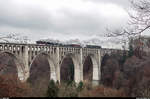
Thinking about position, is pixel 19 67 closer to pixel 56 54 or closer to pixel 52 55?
pixel 52 55

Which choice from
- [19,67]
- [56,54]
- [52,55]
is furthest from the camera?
[56,54]

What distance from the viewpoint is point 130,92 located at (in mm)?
24344

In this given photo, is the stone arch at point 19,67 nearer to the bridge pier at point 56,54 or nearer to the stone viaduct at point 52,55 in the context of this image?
the stone viaduct at point 52,55

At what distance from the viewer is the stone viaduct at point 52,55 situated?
2116cm

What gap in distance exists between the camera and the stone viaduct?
21.2 metres

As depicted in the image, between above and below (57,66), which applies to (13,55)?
above

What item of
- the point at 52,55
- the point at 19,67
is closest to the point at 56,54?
the point at 52,55

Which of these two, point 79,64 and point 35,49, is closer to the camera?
point 35,49

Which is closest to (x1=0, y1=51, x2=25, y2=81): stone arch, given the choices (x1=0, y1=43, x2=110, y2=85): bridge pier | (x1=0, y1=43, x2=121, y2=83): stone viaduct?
(x1=0, y1=43, x2=121, y2=83): stone viaduct

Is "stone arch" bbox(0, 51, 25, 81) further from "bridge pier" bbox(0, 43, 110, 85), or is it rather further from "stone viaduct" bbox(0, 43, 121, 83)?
"bridge pier" bbox(0, 43, 110, 85)

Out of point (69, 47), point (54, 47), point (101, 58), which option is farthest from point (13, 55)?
point (101, 58)

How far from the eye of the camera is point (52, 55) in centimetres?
2659

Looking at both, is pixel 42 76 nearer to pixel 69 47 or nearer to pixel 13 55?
pixel 69 47

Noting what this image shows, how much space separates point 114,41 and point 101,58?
33.4 m
